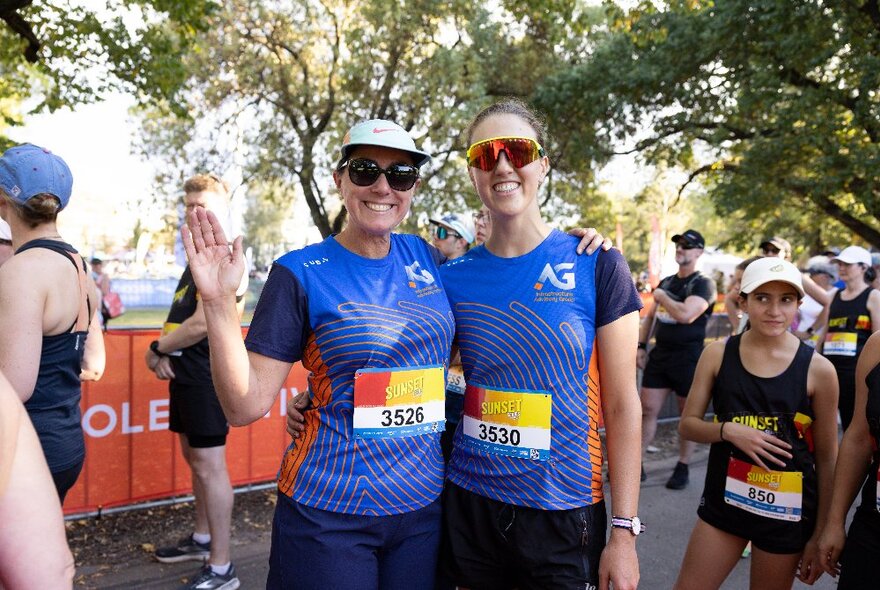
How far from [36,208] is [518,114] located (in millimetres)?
1890

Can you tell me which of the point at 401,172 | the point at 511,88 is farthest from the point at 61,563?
the point at 511,88

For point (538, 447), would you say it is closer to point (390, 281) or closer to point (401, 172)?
point (390, 281)

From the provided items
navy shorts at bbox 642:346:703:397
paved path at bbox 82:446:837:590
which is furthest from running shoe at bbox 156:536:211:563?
navy shorts at bbox 642:346:703:397

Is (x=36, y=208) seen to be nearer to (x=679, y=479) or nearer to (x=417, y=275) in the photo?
(x=417, y=275)

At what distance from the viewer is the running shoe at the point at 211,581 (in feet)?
12.0

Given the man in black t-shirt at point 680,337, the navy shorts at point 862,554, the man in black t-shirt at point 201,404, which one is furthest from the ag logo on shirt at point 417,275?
the man in black t-shirt at point 680,337

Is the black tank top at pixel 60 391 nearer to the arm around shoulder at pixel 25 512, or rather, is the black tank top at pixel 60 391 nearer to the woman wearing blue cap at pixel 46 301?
the woman wearing blue cap at pixel 46 301

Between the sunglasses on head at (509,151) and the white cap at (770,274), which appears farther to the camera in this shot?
the white cap at (770,274)

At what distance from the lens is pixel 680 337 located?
5.84 meters

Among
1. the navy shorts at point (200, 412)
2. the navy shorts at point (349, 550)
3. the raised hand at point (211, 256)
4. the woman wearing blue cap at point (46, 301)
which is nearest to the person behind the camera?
the raised hand at point (211, 256)

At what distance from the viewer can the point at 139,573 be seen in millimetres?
3959

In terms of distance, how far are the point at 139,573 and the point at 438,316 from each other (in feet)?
9.99

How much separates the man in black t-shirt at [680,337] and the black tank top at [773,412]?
3.09 m

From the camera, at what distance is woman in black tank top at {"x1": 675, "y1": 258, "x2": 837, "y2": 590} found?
254cm
